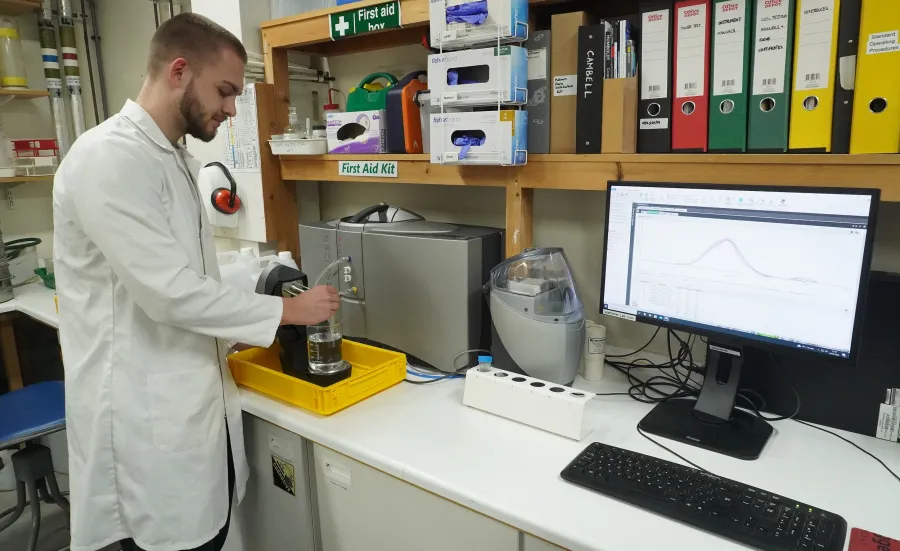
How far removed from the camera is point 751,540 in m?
0.87

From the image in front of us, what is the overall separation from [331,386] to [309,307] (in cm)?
18

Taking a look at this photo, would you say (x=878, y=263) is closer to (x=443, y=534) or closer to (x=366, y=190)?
(x=443, y=534)

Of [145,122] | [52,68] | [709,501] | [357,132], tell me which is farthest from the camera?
[52,68]

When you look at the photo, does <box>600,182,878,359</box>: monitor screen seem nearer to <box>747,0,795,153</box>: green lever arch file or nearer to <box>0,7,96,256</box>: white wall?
<box>747,0,795,153</box>: green lever arch file

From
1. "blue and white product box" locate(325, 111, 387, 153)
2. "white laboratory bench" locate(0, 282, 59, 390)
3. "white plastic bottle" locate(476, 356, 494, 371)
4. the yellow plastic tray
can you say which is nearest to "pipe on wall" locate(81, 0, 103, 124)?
"white laboratory bench" locate(0, 282, 59, 390)

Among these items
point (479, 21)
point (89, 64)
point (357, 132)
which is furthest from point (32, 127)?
point (479, 21)

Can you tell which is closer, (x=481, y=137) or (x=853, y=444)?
(x=853, y=444)

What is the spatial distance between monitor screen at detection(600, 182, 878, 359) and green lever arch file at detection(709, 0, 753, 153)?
146 mm

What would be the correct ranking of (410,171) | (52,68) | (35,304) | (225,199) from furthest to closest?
(52,68) → (35,304) → (225,199) → (410,171)

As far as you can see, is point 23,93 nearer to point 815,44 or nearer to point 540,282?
point 540,282

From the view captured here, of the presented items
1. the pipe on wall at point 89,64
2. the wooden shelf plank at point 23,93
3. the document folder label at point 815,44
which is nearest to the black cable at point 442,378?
the document folder label at point 815,44

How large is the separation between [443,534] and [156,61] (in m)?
1.11

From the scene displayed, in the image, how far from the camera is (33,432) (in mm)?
1786

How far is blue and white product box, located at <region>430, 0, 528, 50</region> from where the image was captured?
4.58 ft
